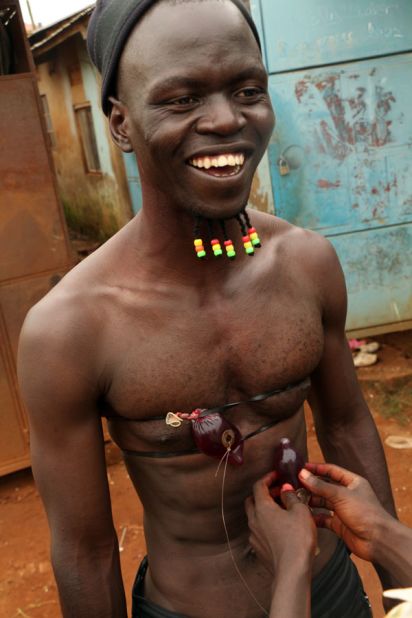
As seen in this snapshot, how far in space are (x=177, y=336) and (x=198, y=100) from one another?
0.53 meters

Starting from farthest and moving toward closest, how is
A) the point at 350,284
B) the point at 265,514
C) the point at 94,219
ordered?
the point at 94,219
the point at 350,284
the point at 265,514

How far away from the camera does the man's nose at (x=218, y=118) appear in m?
1.29

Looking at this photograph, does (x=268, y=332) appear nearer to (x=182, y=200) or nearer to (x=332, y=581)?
(x=182, y=200)

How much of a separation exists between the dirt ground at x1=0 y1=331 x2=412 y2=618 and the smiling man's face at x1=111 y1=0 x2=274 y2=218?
2.48 meters

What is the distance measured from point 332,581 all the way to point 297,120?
3.71m

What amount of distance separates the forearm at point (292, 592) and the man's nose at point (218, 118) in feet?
2.95

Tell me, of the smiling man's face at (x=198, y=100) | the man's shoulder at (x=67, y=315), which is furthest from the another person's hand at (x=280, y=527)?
the smiling man's face at (x=198, y=100)

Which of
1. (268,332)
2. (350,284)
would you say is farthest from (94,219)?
(268,332)

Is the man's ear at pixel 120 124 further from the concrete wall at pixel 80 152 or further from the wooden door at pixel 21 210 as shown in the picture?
the concrete wall at pixel 80 152

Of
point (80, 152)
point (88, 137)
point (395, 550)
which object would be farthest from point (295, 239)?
point (80, 152)

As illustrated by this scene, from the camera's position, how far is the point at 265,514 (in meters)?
1.42

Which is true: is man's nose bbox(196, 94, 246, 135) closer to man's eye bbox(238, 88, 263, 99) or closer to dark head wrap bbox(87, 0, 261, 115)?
man's eye bbox(238, 88, 263, 99)

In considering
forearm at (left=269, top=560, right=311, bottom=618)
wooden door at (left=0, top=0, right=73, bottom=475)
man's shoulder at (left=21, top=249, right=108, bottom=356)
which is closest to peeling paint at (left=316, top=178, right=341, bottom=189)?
wooden door at (left=0, top=0, right=73, bottom=475)

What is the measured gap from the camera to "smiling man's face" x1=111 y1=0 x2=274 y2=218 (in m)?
1.29
